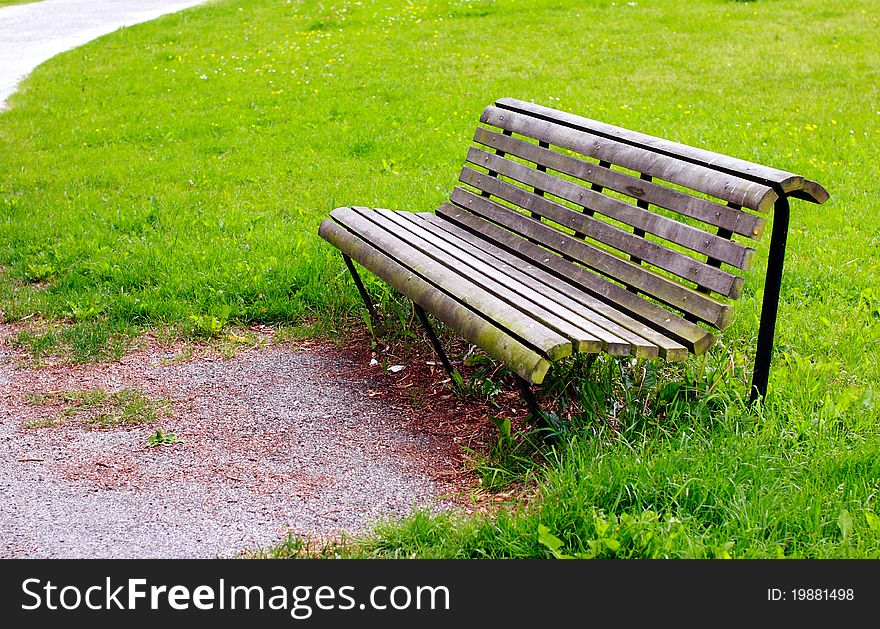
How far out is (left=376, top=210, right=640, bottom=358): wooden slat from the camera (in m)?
3.22

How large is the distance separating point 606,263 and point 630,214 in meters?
0.22

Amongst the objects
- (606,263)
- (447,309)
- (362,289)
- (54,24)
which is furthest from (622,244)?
(54,24)

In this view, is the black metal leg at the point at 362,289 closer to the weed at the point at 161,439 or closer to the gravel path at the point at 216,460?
the gravel path at the point at 216,460

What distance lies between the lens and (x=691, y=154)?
11.8ft

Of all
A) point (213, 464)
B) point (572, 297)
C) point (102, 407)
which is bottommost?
point (213, 464)

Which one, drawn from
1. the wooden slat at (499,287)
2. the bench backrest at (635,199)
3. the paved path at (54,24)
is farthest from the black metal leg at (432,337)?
the paved path at (54,24)

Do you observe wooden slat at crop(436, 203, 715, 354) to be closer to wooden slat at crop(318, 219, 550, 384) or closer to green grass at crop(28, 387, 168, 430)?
wooden slat at crop(318, 219, 550, 384)

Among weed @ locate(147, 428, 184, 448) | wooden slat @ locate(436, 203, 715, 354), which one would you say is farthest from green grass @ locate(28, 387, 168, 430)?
wooden slat @ locate(436, 203, 715, 354)

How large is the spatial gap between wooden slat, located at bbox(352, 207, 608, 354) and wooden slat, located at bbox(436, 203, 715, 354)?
0.27 meters

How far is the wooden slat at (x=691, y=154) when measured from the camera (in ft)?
10.5

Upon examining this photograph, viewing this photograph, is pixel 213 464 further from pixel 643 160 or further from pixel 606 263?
pixel 643 160

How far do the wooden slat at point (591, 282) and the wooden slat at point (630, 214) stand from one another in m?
0.20
